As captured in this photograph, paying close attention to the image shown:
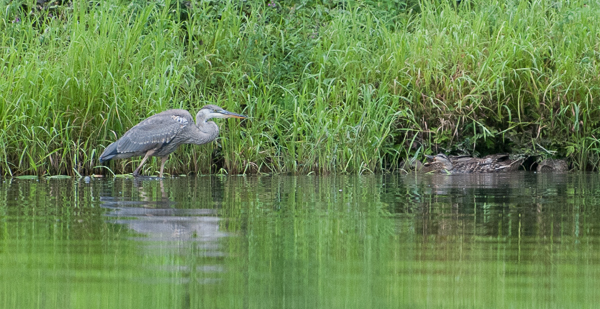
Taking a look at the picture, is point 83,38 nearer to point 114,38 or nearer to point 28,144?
point 114,38

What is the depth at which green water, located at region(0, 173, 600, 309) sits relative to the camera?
10.6 ft

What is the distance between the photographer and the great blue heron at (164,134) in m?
9.70

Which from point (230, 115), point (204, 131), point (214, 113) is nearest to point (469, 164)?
point (230, 115)

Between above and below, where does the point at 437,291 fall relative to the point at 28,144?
below

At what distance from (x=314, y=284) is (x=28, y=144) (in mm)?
7150

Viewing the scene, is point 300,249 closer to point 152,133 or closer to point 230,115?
point 152,133

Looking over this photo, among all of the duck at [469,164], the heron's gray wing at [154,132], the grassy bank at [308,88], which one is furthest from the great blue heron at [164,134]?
the duck at [469,164]

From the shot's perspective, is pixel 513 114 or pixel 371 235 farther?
pixel 513 114

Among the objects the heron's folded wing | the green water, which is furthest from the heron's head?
the green water

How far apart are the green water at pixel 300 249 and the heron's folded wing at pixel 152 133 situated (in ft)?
6.82

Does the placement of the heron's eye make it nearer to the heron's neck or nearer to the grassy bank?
the heron's neck

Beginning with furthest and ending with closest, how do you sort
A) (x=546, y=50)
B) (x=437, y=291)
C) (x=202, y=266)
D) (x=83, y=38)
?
(x=546, y=50)
(x=83, y=38)
(x=202, y=266)
(x=437, y=291)

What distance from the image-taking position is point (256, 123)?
11.0 meters

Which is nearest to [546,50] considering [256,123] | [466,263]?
[256,123]
